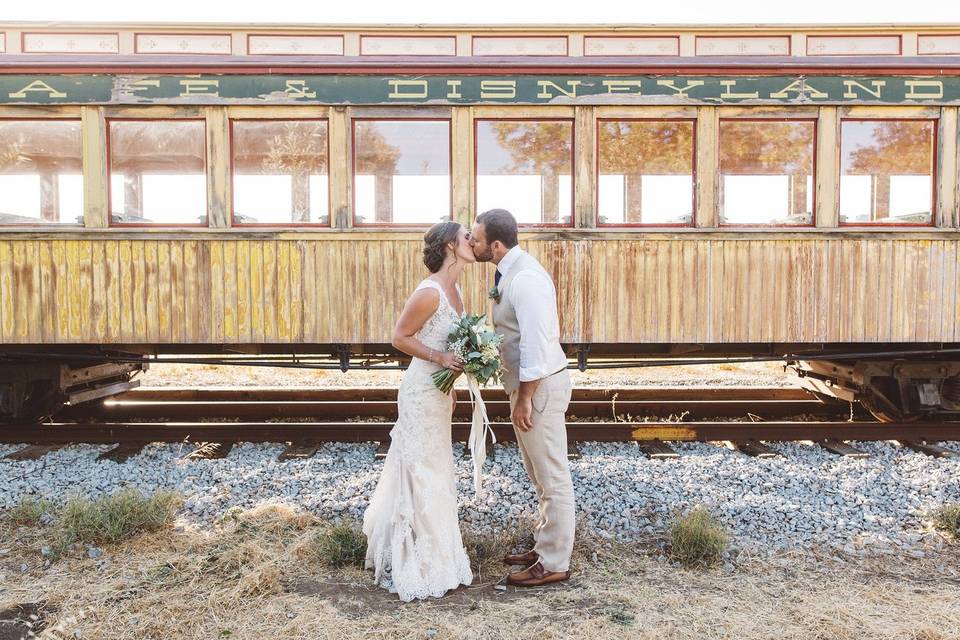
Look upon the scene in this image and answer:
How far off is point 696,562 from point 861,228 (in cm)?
393

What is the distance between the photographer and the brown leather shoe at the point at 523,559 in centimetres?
346

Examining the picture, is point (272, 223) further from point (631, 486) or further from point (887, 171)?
point (887, 171)

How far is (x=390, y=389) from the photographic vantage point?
7.79m

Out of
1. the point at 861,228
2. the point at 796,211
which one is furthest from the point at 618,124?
the point at 861,228

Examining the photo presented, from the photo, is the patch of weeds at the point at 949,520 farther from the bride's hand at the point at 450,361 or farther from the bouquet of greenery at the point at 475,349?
the bride's hand at the point at 450,361

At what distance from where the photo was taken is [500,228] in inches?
125

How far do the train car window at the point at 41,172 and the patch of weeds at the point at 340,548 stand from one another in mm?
4124

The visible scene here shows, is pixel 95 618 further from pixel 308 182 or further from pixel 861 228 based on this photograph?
pixel 861 228

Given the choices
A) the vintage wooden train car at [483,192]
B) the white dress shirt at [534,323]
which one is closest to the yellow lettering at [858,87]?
the vintage wooden train car at [483,192]

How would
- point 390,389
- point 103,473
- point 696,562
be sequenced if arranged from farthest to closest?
point 390,389 → point 103,473 → point 696,562

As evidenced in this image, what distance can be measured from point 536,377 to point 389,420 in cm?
390

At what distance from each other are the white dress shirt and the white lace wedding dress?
0.42m

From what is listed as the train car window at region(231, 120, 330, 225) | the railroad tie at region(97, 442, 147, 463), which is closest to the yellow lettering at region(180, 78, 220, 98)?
the train car window at region(231, 120, 330, 225)

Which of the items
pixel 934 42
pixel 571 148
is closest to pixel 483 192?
pixel 571 148
